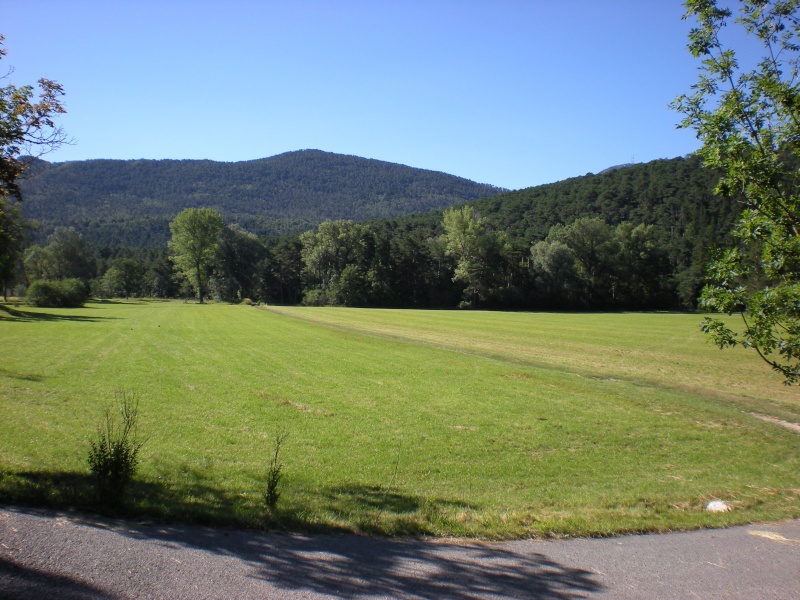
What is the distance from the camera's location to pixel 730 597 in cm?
499

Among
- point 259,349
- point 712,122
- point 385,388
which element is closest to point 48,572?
point 712,122

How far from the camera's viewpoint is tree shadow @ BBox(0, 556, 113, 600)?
4008mm

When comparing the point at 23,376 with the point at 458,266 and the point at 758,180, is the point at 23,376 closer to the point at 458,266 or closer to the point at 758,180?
the point at 758,180

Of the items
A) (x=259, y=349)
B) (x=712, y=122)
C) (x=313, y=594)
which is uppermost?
(x=712, y=122)

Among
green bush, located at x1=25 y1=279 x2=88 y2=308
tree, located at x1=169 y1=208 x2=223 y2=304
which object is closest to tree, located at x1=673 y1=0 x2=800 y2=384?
green bush, located at x1=25 y1=279 x2=88 y2=308

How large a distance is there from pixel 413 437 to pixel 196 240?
100 meters

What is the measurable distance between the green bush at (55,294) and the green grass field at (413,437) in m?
47.8

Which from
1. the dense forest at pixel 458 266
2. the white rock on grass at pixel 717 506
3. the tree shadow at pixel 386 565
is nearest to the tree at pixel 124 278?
the dense forest at pixel 458 266

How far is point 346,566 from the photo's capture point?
5059mm

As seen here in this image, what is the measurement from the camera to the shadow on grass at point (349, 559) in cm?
468

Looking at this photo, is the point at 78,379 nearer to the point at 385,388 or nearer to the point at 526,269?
the point at 385,388

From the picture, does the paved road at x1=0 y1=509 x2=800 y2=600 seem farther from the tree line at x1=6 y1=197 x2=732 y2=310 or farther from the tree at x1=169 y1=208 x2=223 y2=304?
the tree at x1=169 y1=208 x2=223 y2=304

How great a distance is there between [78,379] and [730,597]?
1897 centimetres

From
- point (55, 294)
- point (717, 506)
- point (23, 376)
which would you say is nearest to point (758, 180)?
point (717, 506)
